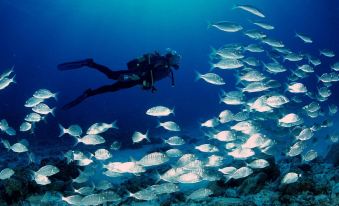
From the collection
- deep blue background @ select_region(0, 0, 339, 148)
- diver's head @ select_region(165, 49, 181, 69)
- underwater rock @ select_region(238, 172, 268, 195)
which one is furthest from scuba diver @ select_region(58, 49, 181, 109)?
deep blue background @ select_region(0, 0, 339, 148)

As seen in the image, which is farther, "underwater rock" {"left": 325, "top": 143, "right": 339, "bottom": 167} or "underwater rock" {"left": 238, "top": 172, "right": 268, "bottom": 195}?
"underwater rock" {"left": 325, "top": 143, "right": 339, "bottom": 167}

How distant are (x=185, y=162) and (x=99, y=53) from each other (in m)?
141

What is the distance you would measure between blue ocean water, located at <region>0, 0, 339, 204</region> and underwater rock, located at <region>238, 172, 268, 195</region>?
22024 millimetres

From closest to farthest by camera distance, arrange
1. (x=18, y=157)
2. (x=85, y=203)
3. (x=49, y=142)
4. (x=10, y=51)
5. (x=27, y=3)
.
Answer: (x=85, y=203) → (x=18, y=157) → (x=49, y=142) → (x=27, y=3) → (x=10, y=51)

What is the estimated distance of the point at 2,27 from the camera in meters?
84.1

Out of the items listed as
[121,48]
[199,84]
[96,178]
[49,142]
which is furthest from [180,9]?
[96,178]

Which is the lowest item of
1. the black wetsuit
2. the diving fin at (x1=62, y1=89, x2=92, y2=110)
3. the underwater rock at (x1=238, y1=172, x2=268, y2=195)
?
the underwater rock at (x1=238, y1=172, x2=268, y2=195)

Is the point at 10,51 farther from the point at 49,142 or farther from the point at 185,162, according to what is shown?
the point at 185,162

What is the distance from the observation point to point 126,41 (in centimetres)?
13950

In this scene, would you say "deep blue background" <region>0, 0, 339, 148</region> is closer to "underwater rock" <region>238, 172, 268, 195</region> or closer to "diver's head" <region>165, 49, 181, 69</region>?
"underwater rock" <region>238, 172, 268, 195</region>

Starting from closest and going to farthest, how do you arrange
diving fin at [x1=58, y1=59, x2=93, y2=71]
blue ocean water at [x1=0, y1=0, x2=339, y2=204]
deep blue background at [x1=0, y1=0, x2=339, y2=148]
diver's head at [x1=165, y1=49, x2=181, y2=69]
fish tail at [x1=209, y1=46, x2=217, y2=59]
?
diver's head at [x1=165, y1=49, x2=181, y2=69] → diving fin at [x1=58, y1=59, x2=93, y2=71] → fish tail at [x1=209, y1=46, x2=217, y2=59] → blue ocean water at [x1=0, y1=0, x2=339, y2=204] → deep blue background at [x1=0, y1=0, x2=339, y2=148]

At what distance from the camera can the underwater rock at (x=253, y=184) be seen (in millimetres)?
9297

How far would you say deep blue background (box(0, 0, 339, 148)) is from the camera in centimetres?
6300

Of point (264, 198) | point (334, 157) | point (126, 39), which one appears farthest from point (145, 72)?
point (126, 39)
